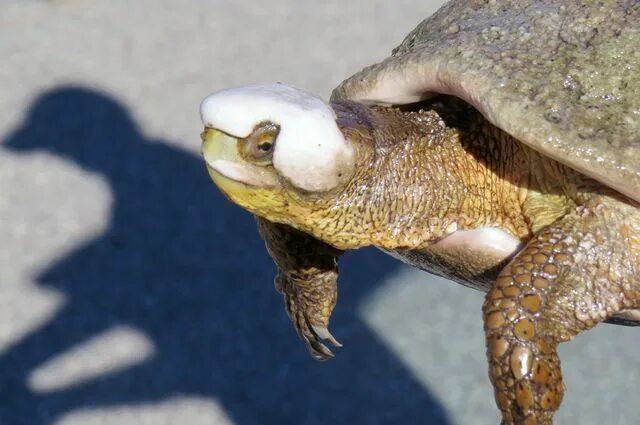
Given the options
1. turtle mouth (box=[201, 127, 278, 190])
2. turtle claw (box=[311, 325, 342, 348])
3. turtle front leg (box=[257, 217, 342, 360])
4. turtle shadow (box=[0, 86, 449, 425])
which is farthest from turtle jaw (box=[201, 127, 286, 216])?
turtle shadow (box=[0, 86, 449, 425])

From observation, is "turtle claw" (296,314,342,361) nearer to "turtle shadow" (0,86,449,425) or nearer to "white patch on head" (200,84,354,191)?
"white patch on head" (200,84,354,191)

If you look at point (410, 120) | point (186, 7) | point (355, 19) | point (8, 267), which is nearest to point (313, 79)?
point (355, 19)

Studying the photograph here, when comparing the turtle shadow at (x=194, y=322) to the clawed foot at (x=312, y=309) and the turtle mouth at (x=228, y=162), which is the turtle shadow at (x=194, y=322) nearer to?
the clawed foot at (x=312, y=309)

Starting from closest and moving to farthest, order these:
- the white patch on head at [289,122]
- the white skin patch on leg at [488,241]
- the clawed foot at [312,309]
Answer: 1. the white patch on head at [289,122]
2. the white skin patch on leg at [488,241]
3. the clawed foot at [312,309]

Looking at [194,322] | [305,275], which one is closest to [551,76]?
[305,275]

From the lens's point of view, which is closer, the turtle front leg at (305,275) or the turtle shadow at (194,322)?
the turtle front leg at (305,275)

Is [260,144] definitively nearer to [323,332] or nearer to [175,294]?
[323,332]

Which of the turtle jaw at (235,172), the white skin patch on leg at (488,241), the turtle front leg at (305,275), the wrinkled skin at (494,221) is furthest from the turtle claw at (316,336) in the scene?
the turtle jaw at (235,172)

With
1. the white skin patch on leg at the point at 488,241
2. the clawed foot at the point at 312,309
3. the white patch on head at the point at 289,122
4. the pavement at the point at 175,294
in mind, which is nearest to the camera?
the white patch on head at the point at 289,122

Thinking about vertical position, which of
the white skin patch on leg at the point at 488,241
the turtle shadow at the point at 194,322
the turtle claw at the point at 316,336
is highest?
the white skin patch on leg at the point at 488,241
